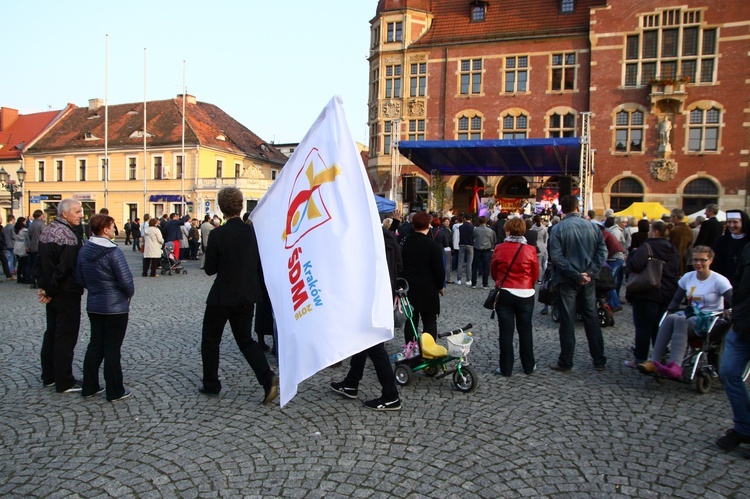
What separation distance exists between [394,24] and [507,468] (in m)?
33.3

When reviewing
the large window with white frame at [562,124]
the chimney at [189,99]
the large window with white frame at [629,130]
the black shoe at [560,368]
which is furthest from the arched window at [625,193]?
the chimney at [189,99]

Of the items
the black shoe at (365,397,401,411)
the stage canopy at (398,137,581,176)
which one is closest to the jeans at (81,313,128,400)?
the black shoe at (365,397,401,411)

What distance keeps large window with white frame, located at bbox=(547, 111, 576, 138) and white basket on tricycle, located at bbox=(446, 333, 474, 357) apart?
2807 centimetres

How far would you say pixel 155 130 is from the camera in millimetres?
44281

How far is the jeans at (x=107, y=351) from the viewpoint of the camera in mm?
4820

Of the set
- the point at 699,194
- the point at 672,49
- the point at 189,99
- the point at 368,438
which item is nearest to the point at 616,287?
the point at 368,438

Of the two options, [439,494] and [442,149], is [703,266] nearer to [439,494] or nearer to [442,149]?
[439,494]

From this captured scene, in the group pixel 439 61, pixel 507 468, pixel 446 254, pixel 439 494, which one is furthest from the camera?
pixel 439 61

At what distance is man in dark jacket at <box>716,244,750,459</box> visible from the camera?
12.7 ft

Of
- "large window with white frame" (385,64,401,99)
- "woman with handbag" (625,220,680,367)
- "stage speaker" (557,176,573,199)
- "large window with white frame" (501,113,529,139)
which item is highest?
"large window with white frame" (385,64,401,99)

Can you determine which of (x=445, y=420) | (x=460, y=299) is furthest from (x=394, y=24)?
(x=445, y=420)

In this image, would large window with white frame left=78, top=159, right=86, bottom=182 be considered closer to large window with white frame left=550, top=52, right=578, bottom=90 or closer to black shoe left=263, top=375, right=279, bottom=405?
large window with white frame left=550, top=52, right=578, bottom=90

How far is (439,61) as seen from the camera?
32.4m

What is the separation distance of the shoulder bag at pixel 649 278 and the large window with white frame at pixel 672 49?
25735 mm
